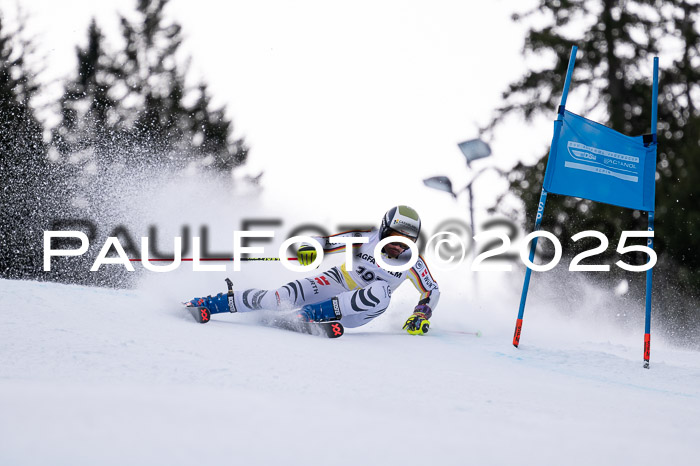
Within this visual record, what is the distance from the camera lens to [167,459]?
1830mm

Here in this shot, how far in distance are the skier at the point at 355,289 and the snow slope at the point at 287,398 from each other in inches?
15.6

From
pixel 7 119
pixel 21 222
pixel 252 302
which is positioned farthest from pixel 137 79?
pixel 252 302

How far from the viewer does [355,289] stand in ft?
18.2

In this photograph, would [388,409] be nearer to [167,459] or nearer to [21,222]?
[167,459]

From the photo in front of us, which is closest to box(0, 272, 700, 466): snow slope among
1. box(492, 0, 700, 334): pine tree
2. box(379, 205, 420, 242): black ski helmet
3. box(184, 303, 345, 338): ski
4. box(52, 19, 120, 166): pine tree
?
box(184, 303, 345, 338): ski

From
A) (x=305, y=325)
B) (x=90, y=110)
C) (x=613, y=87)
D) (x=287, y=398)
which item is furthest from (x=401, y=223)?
(x=90, y=110)

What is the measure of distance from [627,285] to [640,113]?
4.29 meters

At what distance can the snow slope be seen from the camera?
1.98 m

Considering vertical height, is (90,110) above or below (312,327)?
above

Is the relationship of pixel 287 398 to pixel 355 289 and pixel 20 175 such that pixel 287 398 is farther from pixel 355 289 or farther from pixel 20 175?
pixel 20 175

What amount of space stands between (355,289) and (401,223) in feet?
2.33

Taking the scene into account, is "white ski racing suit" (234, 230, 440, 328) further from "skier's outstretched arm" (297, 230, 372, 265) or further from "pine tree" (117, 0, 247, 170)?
"pine tree" (117, 0, 247, 170)

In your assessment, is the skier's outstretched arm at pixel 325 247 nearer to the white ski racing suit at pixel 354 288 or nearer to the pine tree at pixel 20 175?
the white ski racing suit at pixel 354 288

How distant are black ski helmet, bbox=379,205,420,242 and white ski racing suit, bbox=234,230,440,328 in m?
0.14
